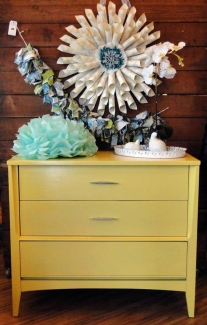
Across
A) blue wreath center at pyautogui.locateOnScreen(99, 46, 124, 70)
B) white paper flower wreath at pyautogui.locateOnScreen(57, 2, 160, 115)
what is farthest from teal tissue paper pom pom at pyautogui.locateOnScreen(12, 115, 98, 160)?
blue wreath center at pyautogui.locateOnScreen(99, 46, 124, 70)

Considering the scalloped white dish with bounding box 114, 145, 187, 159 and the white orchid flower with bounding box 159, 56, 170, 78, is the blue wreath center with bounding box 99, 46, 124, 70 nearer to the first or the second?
the white orchid flower with bounding box 159, 56, 170, 78

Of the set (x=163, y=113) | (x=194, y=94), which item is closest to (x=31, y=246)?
(x=163, y=113)

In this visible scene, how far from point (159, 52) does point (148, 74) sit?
0.38ft

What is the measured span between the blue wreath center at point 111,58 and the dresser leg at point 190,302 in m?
1.17

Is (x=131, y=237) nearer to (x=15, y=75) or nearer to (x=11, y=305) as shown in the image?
(x=11, y=305)

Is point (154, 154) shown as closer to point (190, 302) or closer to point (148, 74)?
point (148, 74)

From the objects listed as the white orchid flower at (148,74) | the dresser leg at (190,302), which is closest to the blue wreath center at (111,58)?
the white orchid flower at (148,74)

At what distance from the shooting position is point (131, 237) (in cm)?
160

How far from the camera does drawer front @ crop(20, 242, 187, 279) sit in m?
1.60

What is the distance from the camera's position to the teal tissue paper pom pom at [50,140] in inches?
61.5

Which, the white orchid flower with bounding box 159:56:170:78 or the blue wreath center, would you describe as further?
the blue wreath center


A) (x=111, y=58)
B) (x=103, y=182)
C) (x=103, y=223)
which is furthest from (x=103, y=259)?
(x=111, y=58)

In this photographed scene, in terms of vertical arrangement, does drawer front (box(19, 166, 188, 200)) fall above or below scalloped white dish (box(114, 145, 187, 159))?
below

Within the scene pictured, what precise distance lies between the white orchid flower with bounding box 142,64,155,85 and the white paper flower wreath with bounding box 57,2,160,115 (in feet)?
0.32
